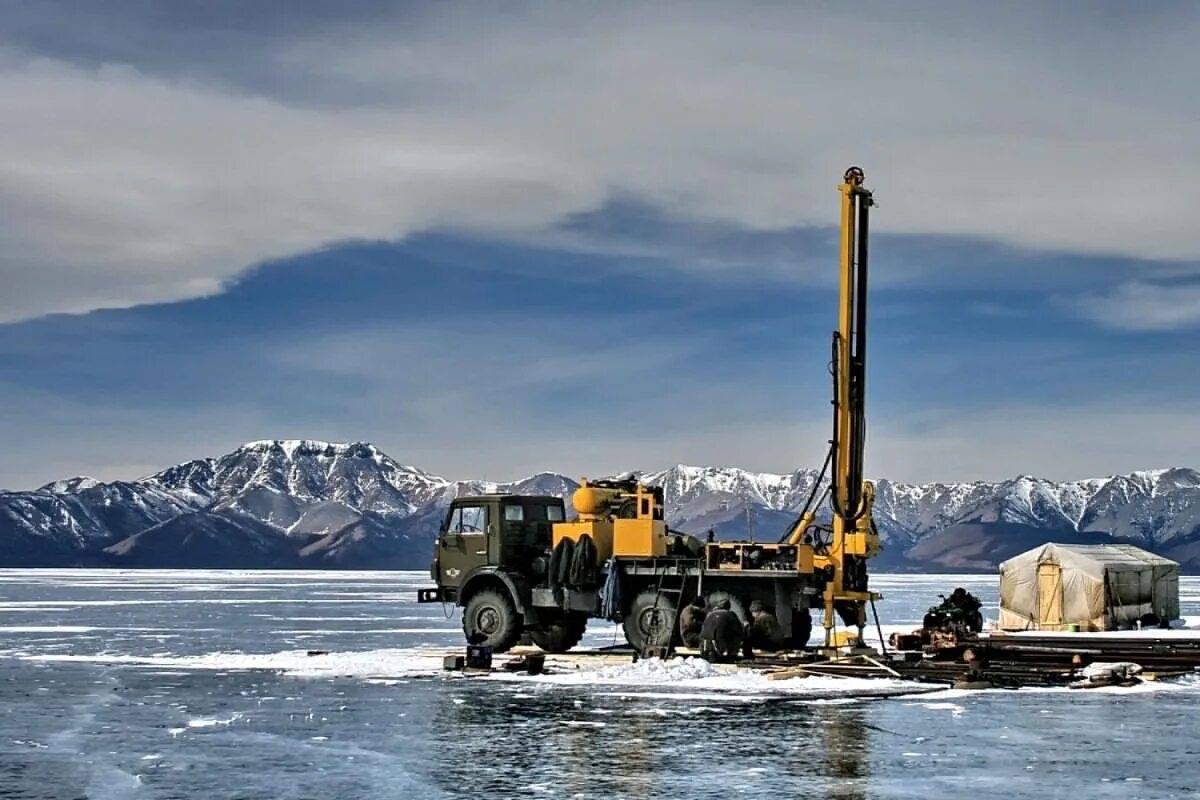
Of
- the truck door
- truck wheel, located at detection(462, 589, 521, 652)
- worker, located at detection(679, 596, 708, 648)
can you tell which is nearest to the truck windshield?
the truck door

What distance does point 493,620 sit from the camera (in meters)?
33.5

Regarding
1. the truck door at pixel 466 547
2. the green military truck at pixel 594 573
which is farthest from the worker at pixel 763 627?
the truck door at pixel 466 547

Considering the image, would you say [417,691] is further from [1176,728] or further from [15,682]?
[1176,728]

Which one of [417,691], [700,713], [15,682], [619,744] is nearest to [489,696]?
[417,691]

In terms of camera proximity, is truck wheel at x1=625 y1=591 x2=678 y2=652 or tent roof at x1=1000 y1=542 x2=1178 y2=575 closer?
truck wheel at x1=625 y1=591 x2=678 y2=652

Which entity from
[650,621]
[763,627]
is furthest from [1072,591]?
[650,621]

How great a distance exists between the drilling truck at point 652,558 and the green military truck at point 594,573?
3cm

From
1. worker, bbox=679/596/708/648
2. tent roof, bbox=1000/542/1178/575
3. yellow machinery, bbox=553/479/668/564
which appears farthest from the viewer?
tent roof, bbox=1000/542/1178/575

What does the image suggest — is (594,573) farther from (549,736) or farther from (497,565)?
(549,736)

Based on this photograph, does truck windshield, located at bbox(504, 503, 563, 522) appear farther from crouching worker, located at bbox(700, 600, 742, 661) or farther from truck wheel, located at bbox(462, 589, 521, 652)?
crouching worker, located at bbox(700, 600, 742, 661)

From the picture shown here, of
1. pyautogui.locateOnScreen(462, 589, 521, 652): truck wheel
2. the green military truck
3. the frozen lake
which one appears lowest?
the frozen lake

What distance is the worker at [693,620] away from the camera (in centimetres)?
3125

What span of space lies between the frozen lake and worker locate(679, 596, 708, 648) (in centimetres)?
235

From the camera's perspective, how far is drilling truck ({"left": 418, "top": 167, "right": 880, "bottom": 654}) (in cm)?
3173
